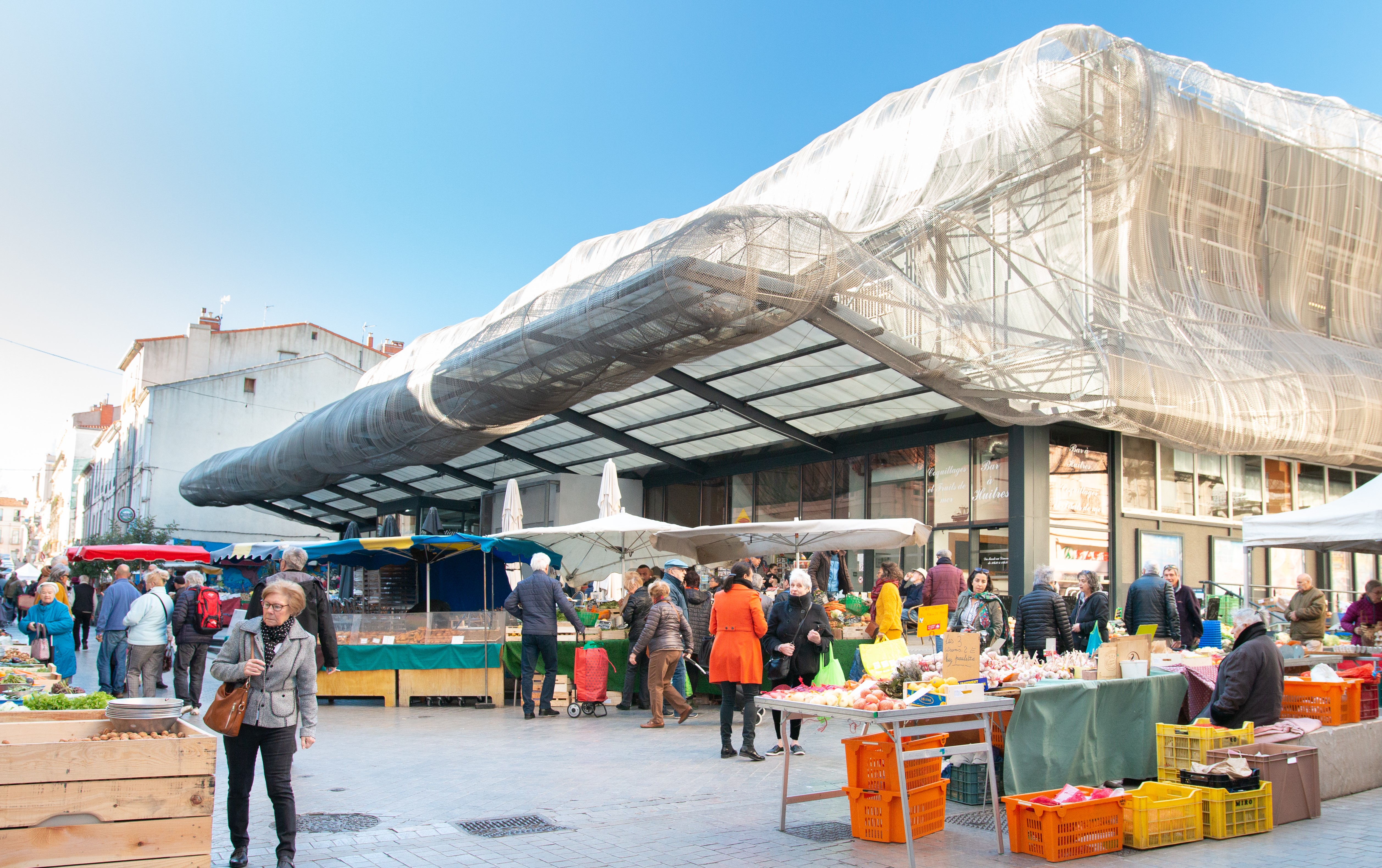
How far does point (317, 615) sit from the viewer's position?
7.98 m

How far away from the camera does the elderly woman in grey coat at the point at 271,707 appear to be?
552cm

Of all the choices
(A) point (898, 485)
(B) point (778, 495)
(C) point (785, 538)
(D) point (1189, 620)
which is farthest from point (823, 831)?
(B) point (778, 495)

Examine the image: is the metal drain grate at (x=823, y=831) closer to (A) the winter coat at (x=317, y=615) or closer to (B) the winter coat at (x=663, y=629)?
(A) the winter coat at (x=317, y=615)

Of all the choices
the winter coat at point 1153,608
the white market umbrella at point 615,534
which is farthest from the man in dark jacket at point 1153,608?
the white market umbrella at point 615,534

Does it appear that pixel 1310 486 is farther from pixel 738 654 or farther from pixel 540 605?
pixel 738 654

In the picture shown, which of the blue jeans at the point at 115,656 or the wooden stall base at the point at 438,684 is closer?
the blue jeans at the point at 115,656

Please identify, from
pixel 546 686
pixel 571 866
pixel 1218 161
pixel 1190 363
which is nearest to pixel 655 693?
pixel 546 686

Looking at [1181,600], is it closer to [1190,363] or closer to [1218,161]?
[1190,363]

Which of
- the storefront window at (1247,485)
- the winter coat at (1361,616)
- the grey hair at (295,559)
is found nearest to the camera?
A: the grey hair at (295,559)

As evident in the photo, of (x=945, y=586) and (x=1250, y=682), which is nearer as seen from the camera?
(x=1250, y=682)

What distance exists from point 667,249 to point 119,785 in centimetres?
1015

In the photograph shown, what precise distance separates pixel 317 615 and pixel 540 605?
484 cm

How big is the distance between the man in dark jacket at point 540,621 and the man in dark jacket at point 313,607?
11.9 feet

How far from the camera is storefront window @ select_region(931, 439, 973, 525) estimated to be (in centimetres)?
1902
